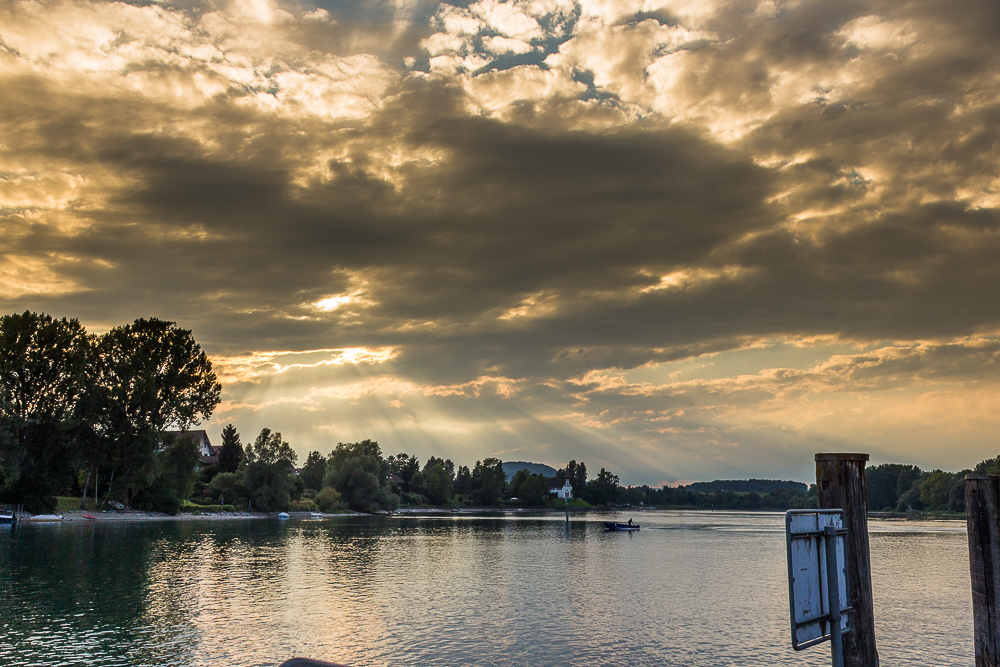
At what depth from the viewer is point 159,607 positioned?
28281 mm

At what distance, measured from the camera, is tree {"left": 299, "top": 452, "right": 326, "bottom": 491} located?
18325 centimetres

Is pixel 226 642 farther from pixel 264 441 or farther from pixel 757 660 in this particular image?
pixel 264 441

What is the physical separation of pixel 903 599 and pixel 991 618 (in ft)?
105

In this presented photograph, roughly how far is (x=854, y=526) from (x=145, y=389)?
100021 mm

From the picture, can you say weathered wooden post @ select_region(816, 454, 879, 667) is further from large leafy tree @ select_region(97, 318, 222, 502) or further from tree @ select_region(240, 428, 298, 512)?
tree @ select_region(240, 428, 298, 512)

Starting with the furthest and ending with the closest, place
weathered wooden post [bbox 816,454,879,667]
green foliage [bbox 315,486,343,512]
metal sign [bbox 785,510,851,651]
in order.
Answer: green foliage [bbox 315,486,343,512], weathered wooden post [bbox 816,454,879,667], metal sign [bbox 785,510,851,651]

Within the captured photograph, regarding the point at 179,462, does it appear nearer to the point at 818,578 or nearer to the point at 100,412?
the point at 100,412

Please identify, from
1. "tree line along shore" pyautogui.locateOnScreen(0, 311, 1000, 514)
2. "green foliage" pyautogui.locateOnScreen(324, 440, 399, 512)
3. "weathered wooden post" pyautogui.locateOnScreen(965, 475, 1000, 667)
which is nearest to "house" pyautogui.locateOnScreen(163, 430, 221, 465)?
"tree line along shore" pyautogui.locateOnScreen(0, 311, 1000, 514)

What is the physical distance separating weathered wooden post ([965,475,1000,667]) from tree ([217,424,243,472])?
144141 mm

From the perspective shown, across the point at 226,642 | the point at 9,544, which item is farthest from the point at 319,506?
the point at 226,642

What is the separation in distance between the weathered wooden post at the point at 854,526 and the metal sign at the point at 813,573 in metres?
1.42

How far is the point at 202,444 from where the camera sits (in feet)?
590

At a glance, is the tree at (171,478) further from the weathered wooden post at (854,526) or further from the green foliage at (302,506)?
the weathered wooden post at (854,526)

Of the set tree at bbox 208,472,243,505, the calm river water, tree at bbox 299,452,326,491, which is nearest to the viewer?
the calm river water
